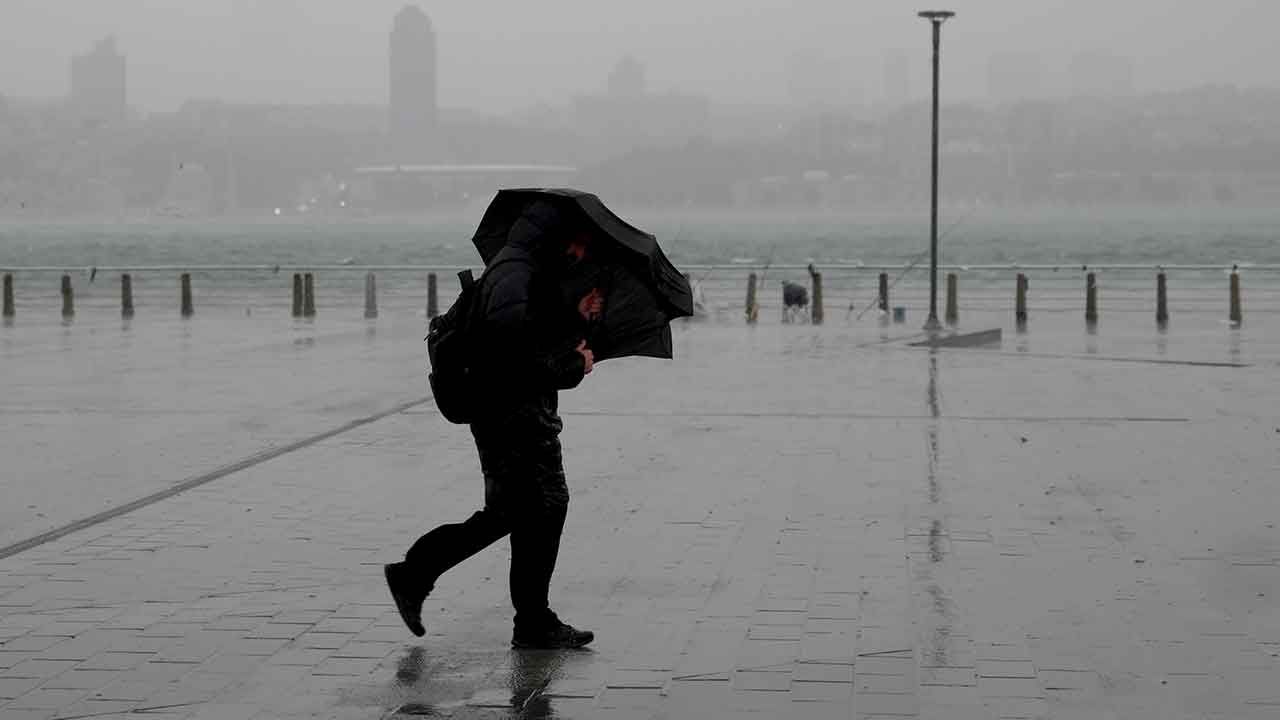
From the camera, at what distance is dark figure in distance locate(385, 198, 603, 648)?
6441 mm

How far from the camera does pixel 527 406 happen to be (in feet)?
21.7

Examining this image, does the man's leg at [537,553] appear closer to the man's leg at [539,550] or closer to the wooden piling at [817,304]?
the man's leg at [539,550]

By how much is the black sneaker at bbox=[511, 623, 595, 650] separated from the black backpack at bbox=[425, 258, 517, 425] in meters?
0.82

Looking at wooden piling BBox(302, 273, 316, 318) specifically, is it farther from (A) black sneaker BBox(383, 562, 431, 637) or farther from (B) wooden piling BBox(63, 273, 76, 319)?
(A) black sneaker BBox(383, 562, 431, 637)

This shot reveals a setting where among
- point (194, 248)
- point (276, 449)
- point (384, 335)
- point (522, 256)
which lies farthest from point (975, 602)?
point (194, 248)

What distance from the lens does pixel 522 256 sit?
21.3ft

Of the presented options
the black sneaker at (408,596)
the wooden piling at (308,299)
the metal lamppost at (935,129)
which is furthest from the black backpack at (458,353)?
the wooden piling at (308,299)

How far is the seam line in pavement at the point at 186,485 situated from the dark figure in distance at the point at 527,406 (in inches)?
110

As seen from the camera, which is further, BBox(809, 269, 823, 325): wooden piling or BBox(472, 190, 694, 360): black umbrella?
BBox(809, 269, 823, 325): wooden piling

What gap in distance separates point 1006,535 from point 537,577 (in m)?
3.09

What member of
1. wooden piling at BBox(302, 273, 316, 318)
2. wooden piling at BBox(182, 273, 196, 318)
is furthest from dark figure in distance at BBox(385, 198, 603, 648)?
wooden piling at BBox(182, 273, 196, 318)

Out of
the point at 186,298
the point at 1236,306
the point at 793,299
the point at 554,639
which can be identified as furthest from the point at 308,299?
the point at 554,639

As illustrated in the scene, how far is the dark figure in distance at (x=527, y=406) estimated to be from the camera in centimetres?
644

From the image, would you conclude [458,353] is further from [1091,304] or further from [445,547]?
[1091,304]
